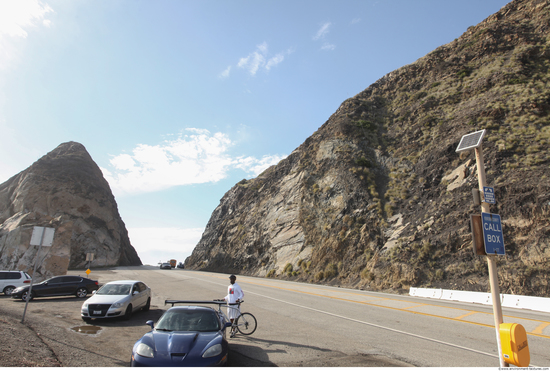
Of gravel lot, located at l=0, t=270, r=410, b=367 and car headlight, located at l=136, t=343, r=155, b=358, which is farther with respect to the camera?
gravel lot, located at l=0, t=270, r=410, b=367

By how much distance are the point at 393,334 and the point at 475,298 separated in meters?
10.5

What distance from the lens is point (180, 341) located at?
5.64 meters

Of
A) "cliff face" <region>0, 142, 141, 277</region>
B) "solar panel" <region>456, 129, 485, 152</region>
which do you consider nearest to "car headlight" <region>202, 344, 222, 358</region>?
"solar panel" <region>456, 129, 485, 152</region>

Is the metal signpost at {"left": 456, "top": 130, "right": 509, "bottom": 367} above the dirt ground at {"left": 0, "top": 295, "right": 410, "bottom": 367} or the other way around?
above

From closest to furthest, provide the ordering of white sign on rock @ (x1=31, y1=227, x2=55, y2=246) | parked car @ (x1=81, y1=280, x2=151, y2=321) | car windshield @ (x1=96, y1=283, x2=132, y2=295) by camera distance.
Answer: white sign on rock @ (x1=31, y1=227, x2=55, y2=246) → parked car @ (x1=81, y1=280, x2=151, y2=321) → car windshield @ (x1=96, y1=283, x2=132, y2=295)

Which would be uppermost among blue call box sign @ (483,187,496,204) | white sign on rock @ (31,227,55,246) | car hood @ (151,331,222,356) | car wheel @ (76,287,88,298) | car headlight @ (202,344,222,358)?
blue call box sign @ (483,187,496,204)

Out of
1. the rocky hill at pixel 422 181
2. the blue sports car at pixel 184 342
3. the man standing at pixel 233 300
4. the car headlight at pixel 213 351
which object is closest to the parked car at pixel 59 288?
the man standing at pixel 233 300

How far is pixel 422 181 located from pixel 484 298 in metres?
16.4

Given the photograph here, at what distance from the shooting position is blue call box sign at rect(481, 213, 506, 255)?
17.2ft

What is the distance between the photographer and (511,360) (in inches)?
175

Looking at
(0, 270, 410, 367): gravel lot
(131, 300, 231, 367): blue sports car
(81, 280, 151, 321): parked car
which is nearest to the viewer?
(131, 300, 231, 367): blue sports car

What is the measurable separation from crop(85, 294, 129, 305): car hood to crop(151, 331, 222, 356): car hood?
6.50 m

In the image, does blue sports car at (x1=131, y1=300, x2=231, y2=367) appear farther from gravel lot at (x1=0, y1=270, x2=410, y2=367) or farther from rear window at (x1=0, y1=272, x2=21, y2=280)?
rear window at (x1=0, y1=272, x2=21, y2=280)

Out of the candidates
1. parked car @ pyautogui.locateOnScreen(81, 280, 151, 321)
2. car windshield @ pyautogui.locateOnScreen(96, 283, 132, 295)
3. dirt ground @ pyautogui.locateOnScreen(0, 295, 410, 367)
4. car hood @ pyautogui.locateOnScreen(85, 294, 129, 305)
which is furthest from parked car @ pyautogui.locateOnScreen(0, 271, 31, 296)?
dirt ground @ pyautogui.locateOnScreen(0, 295, 410, 367)
